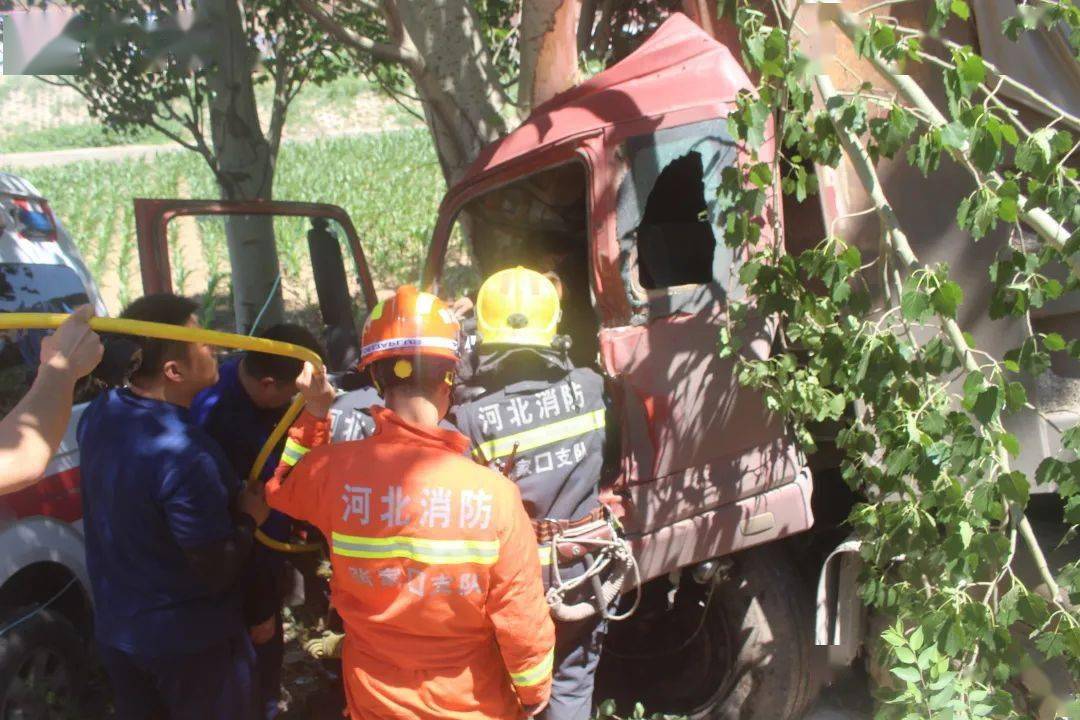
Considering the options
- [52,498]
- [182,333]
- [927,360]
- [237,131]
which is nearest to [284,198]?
[237,131]

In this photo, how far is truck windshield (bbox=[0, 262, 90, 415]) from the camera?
12.0ft

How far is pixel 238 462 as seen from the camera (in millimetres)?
3283

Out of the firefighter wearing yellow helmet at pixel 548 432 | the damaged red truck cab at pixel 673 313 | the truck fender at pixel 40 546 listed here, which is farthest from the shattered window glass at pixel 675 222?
the truck fender at pixel 40 546

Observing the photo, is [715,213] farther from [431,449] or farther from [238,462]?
[238,462]

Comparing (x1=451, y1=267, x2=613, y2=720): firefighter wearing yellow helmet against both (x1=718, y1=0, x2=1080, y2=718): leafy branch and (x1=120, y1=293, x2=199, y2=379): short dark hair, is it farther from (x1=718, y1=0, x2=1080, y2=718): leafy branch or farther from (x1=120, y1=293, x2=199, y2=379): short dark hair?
(x1=120, y1=293, x2=199, y2=379): short dark hair

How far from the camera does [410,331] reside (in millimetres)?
2322

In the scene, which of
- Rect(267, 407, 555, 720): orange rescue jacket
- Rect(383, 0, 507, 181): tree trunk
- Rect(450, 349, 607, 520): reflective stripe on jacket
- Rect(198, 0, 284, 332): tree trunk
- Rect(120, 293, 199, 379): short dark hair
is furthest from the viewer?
Rect(198, 0, 284, 332): tree trunk

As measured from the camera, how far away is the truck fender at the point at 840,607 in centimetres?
331

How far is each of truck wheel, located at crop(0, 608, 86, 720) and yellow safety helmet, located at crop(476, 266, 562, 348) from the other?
1793mm

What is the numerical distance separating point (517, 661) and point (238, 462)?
4.79ft

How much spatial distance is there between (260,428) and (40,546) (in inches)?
33.4

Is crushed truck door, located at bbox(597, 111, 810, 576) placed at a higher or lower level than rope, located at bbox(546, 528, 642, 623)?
higher

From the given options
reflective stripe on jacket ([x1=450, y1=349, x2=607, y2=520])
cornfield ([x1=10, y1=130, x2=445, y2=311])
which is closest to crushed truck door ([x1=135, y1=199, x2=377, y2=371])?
reflective stripe on jacket ([x1=450, y1=349, x2=607, y2=520])

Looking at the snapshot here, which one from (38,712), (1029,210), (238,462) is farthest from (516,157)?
(38,712)
